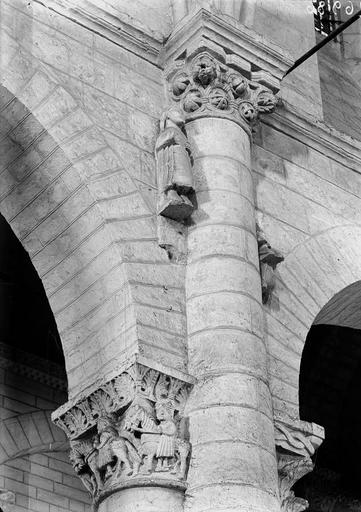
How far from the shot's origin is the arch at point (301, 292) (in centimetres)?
822

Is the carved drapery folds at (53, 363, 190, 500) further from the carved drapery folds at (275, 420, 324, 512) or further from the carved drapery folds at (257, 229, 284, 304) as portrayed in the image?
the carved drapery folds at (257, 229, 284, 304)

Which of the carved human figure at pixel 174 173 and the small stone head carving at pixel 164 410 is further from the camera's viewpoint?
the carved human figure at pixel 174 173

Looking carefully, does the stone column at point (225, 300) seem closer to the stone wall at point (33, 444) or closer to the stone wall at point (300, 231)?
the stone wall at point (300, 231)

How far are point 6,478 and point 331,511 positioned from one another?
365 cm

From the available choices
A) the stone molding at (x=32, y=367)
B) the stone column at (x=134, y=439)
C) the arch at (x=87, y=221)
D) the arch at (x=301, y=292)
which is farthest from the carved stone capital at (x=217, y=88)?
the stone molding at (x=32, y=367)

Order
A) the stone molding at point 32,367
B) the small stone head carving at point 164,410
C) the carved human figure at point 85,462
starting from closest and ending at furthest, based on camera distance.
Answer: the small stone head carving at point 164,410, the carved human figure at point 85,462, the stone molding at point 32,367

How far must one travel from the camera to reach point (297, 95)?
1020 centimetres

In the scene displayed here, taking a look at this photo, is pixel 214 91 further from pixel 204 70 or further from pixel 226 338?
pixel 226 338

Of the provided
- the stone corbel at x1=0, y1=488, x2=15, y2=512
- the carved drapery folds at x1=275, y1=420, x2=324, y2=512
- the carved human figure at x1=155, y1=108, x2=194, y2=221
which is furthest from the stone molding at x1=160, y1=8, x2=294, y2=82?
the stone corbel at x1=0, y1=488, x2=15, y2=512

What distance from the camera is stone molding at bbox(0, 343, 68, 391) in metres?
11.6

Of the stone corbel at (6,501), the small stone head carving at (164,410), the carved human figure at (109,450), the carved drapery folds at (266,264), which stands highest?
the carved drapery folds at (266,264)

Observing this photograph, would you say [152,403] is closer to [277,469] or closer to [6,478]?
[277,469]

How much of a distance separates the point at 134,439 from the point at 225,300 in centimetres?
111

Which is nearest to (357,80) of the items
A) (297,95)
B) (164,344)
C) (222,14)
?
(297,95)
